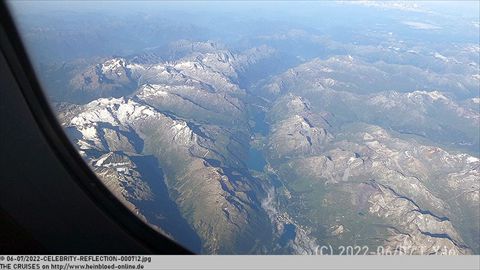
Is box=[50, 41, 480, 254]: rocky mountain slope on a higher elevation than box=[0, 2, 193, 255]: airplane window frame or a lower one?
lower

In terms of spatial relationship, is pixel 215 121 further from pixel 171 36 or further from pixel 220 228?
pixel 171 36

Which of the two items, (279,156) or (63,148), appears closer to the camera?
(63,148)

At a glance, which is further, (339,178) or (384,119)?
(384,119)

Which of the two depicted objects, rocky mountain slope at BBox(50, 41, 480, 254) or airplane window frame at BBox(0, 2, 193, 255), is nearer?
airplane window frame at BBox(0, 2, 193, 255)

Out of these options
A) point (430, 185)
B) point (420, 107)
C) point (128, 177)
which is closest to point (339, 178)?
point (430, 185)

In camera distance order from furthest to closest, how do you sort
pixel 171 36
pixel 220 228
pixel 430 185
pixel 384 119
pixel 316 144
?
pixel 171 36 → pixel 384 119 → pixel 316 144 → pixel 430 185 → pixel 220 228

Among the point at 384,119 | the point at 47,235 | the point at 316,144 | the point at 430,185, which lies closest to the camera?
the point at 47,235

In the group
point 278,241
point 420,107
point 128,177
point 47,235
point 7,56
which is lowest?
point 420,107

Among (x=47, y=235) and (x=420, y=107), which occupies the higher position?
(x=47, y=235)

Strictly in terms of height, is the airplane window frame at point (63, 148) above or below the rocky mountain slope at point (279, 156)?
above

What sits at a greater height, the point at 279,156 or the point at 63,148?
the point at 63,148

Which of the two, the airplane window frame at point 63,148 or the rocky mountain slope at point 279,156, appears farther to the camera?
the rocky mountain slope at point 279,156
